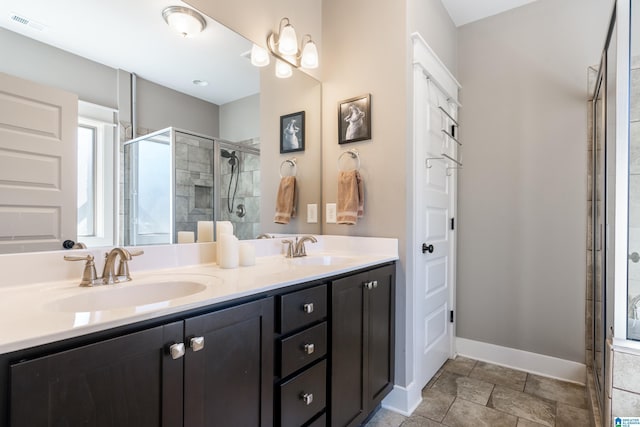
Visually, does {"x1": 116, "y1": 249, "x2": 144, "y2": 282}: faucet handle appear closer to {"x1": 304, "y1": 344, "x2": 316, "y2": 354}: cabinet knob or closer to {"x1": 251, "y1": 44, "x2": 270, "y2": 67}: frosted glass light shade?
{"x1": 304, "y1": 344, "x2": 316, "y2": 354}: cabinet knob

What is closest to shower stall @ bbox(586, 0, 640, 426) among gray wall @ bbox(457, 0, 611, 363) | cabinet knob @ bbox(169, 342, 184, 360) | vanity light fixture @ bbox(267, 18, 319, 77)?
gray wall @ bbox(457, 0, 611, 363)

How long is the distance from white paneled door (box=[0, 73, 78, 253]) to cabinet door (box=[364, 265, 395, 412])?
1261 millimetres

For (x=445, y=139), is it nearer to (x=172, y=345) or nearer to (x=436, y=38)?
(x=436, y=38)

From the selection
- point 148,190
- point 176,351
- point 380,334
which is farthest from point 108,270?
point 380,334

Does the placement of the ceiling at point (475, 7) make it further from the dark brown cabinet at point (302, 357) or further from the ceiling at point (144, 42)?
the dark brown cabinet at point (302, 357)

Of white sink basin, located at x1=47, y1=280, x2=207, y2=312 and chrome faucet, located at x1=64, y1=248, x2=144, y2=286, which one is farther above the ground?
chrome faucet, located at x1=64, y1=248, x2=144, y2=286

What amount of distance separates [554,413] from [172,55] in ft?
8.79

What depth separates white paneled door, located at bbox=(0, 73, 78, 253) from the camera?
3.30 feet

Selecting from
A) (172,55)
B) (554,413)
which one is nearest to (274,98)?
(172,55)

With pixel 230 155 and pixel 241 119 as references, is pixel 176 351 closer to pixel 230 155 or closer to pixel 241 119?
pixel 230 155

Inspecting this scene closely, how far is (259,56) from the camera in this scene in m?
1.83

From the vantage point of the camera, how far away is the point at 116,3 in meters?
1.25

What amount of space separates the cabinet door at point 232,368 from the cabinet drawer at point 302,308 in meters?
0.06

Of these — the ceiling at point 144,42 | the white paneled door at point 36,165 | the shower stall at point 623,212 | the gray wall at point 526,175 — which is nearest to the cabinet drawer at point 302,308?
the white paneled door at point 36,165
